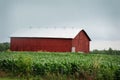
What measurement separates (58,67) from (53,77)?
10.6ft

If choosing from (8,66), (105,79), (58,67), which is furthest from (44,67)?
(105,79)

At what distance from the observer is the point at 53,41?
56750mm

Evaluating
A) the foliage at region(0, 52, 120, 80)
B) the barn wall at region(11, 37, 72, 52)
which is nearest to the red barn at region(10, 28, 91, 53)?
the barn wall at region(11, 37, 72, 52)

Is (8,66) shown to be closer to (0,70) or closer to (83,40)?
(0,70)

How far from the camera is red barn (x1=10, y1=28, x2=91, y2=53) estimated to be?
5607 cm

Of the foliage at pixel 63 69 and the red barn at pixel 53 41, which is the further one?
the red barn at pixel 53 41

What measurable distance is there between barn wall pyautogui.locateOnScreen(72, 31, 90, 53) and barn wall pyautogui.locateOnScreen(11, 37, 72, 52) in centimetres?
125

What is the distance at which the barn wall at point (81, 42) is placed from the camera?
57.0 metres

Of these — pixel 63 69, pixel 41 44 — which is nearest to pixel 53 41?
pixel 41 44

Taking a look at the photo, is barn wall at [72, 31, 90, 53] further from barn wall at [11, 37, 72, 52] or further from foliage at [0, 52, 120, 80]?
foliage at [0, 52, 120, 80]

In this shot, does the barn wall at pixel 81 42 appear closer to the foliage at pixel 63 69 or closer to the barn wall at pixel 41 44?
the barn wall at pixel 41 44

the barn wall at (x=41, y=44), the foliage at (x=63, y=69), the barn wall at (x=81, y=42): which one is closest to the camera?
the foliage at (x=63, y=69)

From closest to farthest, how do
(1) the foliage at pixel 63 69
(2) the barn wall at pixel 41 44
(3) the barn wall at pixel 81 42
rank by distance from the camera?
(1) the foliage at pixel 63 69 → (2) the barn wall at pixel 41 44 → (3) the barn wall at pixel 81 42

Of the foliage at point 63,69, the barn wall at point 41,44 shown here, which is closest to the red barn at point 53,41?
the barn wall at point 41,44
